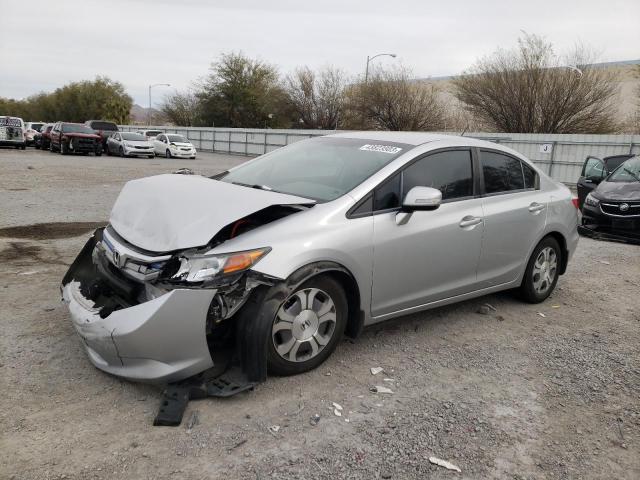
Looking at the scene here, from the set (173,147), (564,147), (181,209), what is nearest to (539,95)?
(564,147)

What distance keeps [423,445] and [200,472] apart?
118 centimetres

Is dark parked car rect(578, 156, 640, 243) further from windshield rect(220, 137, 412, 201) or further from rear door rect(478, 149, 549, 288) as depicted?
windshield rect(220, 137, 412, 201)

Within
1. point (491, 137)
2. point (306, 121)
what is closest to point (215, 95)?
point (306, 121)

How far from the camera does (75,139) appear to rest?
2959 centimetres

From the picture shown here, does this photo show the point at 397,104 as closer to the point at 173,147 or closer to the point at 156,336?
the point at 173,147

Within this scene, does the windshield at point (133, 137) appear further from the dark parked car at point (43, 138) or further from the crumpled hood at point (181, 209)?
the crumpled hood at point (181, 209)

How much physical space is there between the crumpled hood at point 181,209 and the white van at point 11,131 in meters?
30.4

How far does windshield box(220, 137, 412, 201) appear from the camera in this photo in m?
4.09

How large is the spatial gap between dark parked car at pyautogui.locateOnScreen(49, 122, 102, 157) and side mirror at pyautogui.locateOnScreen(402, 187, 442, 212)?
29468 millimetres

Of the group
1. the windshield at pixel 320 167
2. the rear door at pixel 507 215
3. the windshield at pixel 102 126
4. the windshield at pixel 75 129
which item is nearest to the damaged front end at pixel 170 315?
the windshield at pixel 320 167

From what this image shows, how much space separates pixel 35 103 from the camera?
9975 cm

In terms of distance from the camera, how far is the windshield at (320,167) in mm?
4090

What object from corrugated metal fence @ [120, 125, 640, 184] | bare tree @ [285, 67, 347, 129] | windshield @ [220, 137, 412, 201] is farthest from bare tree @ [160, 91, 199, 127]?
windshield @ [220, 137, 412, 201]

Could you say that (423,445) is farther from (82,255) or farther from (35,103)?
(35,103)
